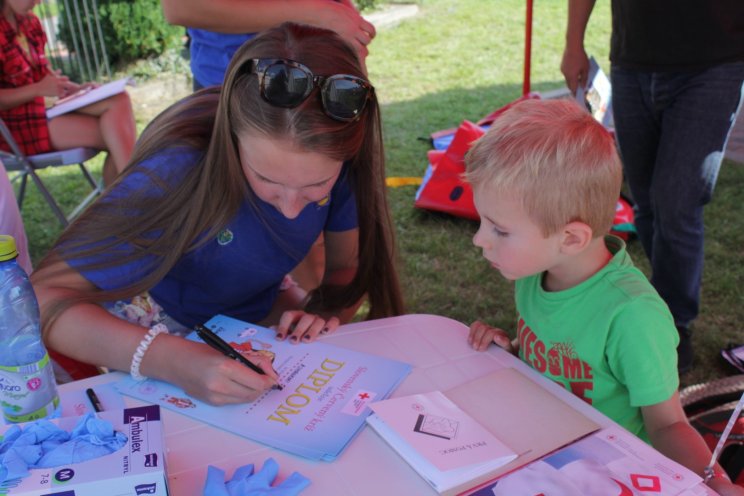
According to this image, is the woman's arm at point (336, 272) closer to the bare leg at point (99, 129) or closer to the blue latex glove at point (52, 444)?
the blue latex glove at point (52, 444)

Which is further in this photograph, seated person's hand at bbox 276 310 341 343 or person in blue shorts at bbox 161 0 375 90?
person in blue shorts at bbox 161 0 375 90

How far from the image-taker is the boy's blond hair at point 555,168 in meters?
1.20

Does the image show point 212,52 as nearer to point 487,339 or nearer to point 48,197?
point 487,339

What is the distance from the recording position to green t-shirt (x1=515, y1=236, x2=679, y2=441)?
1.17m

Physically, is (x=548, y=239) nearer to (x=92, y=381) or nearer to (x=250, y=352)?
(x=250, y=352)

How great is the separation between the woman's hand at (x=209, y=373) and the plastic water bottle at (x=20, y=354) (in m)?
0.18

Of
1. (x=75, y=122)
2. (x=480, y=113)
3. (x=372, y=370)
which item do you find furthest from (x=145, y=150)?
(x=480, y=113)

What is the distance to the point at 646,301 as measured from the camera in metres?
1.19

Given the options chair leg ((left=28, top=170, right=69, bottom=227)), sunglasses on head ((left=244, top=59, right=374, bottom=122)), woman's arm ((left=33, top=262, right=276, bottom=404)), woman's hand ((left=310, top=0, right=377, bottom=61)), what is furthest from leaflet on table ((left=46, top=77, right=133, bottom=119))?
sunglasses on head ((left=244, top=59, right=374, bottom=122))

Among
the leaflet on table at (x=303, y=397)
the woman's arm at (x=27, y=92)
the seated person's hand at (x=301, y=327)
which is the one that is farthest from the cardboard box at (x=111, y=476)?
the woman's arm at (x=27, y=92)

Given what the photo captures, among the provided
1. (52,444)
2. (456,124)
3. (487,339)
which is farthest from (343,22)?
(456,124)

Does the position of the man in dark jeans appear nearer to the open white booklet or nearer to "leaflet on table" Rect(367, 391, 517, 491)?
the open white booklet

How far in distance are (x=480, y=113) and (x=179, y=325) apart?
4170mm

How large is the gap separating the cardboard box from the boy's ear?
0.76 meters
